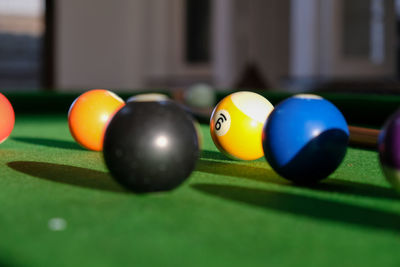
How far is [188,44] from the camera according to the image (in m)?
9.13

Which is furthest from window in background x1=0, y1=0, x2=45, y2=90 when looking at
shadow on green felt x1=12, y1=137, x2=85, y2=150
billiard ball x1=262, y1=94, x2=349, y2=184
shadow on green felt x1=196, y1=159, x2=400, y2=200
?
billiard ball x1=262, y1=94, x2=349, y2=184

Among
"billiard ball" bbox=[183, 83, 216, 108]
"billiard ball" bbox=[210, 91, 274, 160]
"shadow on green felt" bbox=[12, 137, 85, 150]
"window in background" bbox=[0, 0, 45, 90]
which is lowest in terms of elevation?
"window in background" bbox=[0, 0, 45, 90]

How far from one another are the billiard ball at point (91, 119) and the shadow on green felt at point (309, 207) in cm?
93

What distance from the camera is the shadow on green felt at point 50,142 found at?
2709mm

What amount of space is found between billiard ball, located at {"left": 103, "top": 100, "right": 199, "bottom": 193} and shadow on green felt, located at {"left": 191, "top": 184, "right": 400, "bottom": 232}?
137mm

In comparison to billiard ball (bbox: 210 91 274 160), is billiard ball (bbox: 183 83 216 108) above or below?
below

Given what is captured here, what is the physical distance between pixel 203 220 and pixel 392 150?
524 mm

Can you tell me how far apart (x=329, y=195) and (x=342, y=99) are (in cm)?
222

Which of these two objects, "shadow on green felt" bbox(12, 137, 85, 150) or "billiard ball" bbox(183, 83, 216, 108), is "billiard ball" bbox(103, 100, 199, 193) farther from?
"billiard ball" bbox(183, 83, 216, 108)

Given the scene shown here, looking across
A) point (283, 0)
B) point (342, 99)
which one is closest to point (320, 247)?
point (342, 99)

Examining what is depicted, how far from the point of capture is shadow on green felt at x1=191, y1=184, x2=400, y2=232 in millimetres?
1237

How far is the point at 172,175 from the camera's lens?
1494mm

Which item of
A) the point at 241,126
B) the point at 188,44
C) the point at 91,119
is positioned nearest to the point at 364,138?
the point at 241,126

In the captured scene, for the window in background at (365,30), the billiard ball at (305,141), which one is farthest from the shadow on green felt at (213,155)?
the window in background at (365,30)
